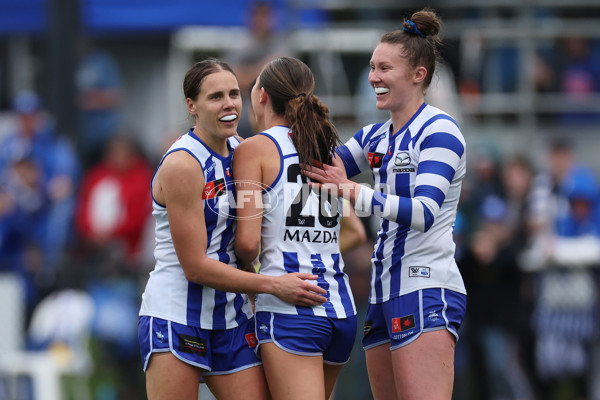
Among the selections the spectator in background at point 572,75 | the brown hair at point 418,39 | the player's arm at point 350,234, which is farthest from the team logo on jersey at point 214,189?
the spectator in background at point 572,75

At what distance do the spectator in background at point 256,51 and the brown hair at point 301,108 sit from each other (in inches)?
179

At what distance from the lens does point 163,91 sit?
13.6 m

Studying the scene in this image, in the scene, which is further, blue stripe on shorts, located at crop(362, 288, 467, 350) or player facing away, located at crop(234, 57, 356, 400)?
blue stripe on shorts, located at crop(362, 288, 467, 350)

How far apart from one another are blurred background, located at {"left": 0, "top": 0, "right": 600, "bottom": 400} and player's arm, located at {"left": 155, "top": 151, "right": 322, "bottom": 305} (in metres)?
4.47

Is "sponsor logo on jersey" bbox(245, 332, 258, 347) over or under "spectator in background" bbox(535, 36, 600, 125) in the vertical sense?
under

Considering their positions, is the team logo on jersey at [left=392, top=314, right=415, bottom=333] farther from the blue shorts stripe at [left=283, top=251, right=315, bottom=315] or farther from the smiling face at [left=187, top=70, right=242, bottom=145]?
the smiling face at [left=187, top=70, right=242, bottom=145]

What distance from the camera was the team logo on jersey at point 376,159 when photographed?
500 cm

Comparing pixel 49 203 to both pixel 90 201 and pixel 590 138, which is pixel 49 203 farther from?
pixel 590 138

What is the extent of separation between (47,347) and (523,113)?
18.7ft

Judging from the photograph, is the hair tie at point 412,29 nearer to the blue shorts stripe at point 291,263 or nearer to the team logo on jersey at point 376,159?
the team logo on jersey at point 376,159

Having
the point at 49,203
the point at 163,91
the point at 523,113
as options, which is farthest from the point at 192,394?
the point at 163,91

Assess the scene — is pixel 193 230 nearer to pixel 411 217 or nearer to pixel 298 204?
pixel 298 204

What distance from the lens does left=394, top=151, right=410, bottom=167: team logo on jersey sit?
4844 millimetres

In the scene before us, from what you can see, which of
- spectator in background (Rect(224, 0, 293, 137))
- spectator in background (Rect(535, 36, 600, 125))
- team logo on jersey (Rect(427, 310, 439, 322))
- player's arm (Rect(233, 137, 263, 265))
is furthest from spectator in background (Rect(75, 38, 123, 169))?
team logo on jersey (Rect(427, 310, 439, 322))
